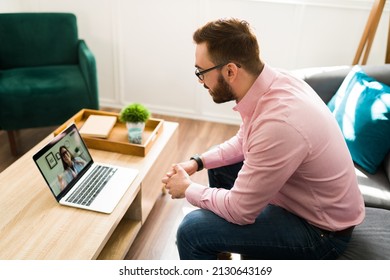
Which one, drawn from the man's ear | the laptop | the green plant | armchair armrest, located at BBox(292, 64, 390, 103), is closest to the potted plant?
the green plant

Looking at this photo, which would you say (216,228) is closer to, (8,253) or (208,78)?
(208,78)

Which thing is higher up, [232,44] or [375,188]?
[232,44]

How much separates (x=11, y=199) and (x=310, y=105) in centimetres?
116

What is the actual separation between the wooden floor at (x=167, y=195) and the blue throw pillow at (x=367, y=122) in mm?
901

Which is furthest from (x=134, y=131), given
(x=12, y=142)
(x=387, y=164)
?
(x=387, y=164)

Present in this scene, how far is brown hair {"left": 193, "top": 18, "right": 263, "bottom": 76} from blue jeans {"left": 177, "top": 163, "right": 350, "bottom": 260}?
52cm

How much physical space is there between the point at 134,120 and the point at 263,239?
0.87 meters

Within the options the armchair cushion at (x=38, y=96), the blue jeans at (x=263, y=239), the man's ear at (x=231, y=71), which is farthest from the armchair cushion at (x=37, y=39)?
the blue jeans at (x=263, y=239)

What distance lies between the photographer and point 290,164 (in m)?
1.12

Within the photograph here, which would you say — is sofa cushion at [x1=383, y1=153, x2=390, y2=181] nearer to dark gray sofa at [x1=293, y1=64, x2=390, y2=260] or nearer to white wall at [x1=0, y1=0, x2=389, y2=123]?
dark gray sofa at [x1=293, y1=64, x2=390, y2=260]

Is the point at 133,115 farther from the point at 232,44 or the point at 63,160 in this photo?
the point at 232,44

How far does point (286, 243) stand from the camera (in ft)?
4.06

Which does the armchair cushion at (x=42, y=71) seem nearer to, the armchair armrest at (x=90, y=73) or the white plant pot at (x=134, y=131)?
the armchair armrest at (x=90, y=73)

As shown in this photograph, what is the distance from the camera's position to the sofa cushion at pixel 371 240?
125 cm
